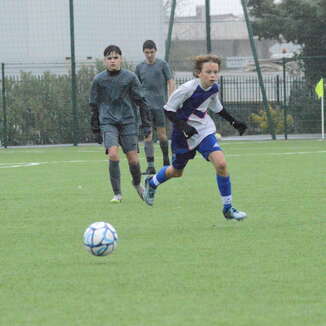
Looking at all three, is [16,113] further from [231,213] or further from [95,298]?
[95,298]

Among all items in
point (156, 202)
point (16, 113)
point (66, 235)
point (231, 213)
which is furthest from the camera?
point (16, 113)

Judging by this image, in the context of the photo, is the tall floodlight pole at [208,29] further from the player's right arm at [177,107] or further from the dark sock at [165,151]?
the player's right arm at [177,107]

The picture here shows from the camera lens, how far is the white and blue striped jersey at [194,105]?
11.4 meters

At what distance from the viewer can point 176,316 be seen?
6.30 meters

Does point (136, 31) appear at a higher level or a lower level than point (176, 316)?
higher

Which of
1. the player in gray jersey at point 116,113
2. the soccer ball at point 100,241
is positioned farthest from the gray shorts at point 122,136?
the soccer ball at point 100,241

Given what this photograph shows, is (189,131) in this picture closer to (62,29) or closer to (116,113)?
(116,113)

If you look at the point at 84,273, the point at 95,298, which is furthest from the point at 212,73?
the point at 95,298

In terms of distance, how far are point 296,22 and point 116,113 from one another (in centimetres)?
2467

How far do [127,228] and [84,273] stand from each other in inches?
108

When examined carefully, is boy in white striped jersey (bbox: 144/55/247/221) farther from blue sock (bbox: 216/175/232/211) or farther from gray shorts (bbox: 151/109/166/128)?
gray shorts (bbox: 151/109/166/128)

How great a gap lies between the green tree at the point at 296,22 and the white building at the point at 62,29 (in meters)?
4.55

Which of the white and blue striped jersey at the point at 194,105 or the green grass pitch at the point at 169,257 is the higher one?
the white and blue striped jersey at the point at 194,105

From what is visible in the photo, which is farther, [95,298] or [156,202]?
[156,202]
